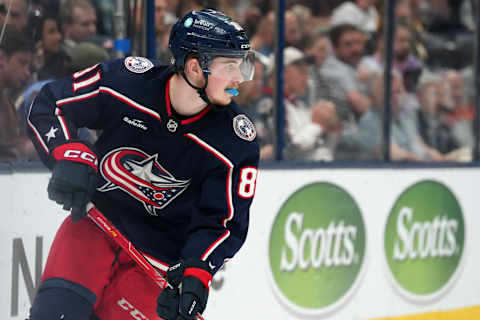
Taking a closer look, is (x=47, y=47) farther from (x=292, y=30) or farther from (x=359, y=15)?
(x=359, y=15)

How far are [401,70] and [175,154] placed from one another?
2.73 m

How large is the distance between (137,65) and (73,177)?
55cm

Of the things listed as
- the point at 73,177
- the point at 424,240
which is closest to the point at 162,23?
the point at 73,177

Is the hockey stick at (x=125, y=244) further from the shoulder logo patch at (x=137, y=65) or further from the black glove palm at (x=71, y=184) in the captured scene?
the shoulder logo patch at (x=137, y=65)

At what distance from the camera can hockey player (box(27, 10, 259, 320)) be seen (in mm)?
2609

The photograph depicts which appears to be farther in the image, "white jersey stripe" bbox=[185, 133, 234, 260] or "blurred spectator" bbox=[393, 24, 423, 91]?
"blurred spectator" bbox=[393, 24, 423, 91]

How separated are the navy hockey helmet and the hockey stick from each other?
0.53 meters

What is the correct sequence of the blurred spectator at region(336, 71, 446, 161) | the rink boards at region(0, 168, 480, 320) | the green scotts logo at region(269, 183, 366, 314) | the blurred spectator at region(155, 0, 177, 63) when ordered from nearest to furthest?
the rink boards at region(0, 168, 480, 320) < the blurred spectator at region(155, 0, 177, 63) < the green scotts logo at region(269, 183, 366, 314) < the blurred spectator at region(336, 71, 446, 161)

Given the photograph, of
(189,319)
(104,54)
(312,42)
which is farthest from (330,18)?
(189,319)

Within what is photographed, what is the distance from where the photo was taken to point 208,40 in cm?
261

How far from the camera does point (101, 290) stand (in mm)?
2764

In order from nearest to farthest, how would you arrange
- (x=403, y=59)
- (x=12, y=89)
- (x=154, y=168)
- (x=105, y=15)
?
(x=154, y=168) → (x=12, y=89) → (x=105, y=15) → (x=403, y=59)

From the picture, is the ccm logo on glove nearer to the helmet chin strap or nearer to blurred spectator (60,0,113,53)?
the helmet chin strap

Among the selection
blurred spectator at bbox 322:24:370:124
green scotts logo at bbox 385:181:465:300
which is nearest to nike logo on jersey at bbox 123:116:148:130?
blurred spectator at bbox 322:24:370:124
